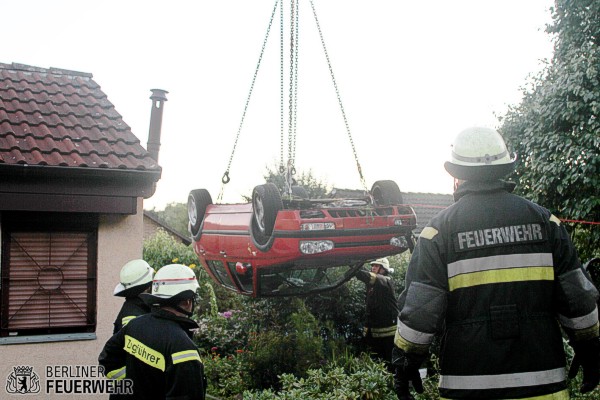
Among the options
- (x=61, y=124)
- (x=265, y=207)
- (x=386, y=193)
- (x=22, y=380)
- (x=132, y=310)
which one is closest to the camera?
(x=132, y=310)

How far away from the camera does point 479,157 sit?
10.6 feet

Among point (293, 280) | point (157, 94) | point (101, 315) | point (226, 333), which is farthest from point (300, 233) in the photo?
point (157, 94)

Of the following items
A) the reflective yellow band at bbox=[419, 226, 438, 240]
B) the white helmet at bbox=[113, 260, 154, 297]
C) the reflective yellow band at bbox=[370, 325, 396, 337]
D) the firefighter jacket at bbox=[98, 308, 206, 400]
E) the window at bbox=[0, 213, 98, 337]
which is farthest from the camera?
the reflective yellow band at bbox=[370, 325, 396, 337]

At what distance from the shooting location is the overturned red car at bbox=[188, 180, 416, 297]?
6.38 meters

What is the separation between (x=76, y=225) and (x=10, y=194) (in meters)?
0.86

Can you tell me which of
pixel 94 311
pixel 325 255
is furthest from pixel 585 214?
pixel 94 311

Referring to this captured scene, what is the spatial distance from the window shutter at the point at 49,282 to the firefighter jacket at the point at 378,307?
11.1 ft

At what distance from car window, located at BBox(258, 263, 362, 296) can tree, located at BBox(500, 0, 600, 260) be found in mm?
3837

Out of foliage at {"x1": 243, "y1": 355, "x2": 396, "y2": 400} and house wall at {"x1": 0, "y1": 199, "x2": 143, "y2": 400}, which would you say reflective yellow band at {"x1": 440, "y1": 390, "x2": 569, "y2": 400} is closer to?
foliage at {"x1": 243, "y1": 355, "x2": 396, "y2": 400}

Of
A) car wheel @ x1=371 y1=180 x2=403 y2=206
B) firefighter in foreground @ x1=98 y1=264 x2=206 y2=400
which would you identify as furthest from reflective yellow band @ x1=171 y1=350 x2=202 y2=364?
car wheel @ x1=371 y1=180 x2=403 y2=206

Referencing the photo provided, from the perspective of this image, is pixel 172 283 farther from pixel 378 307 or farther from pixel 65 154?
pixel 378 307

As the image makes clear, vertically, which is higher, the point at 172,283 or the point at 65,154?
the point at 65,154

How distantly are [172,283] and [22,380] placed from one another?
4945mm

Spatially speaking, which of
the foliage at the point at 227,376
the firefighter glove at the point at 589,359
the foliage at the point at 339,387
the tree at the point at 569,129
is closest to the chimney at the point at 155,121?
the foliage at the point at 227,376
